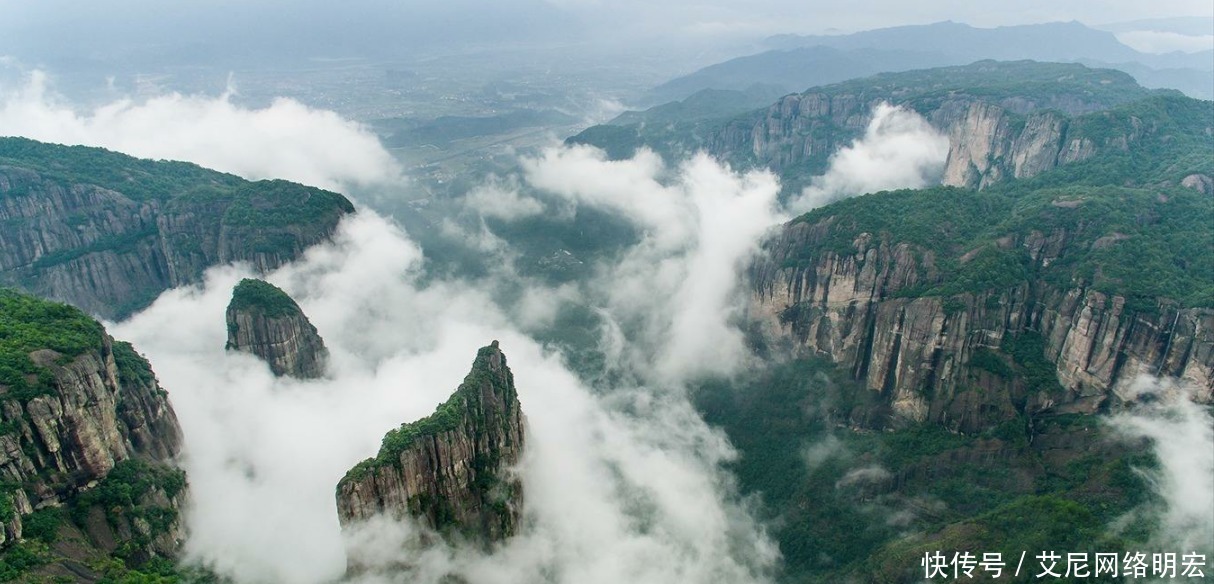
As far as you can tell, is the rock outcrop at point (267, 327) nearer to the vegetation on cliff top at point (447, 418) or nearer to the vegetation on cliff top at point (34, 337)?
the vegetation on cliff top at point (34, 337)

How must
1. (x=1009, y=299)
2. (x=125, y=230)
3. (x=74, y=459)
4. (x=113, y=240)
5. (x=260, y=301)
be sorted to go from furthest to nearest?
(x=125, y=230) < (x=113, y=240) < (x=260, y=301) < (x=1009, y=299) < (x=74, y=459)

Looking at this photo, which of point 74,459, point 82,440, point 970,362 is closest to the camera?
point 74,459

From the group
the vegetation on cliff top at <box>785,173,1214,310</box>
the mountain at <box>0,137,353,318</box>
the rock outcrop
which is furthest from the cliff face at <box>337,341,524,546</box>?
the mountain at <box>0,137,353,318</box>

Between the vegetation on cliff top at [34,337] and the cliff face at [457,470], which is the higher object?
the vegetation on cliff top at [34,337]

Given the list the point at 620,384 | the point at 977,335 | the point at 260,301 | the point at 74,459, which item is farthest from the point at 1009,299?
the point at 74,459

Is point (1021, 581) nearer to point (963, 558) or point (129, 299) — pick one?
point (963, 558)

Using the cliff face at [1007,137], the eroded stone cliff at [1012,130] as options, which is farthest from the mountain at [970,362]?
the cliff face at [1007,137]

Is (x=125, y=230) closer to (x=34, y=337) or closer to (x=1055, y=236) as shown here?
(x=34, y=337)
